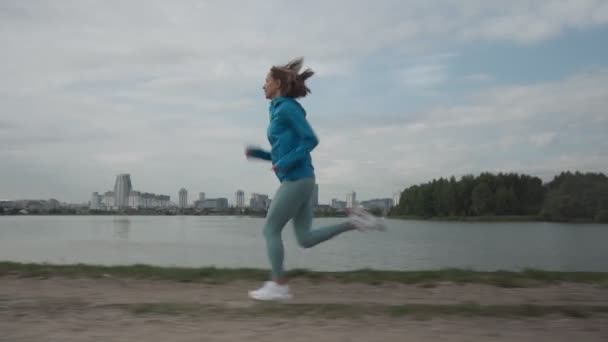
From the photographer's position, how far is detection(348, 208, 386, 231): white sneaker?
588cm

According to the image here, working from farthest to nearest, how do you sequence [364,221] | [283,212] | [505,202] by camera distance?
[505,202] → [364,221] → [283,212]

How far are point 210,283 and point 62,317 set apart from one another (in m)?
2.13

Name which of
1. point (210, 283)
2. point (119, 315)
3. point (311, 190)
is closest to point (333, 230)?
point (311, 190)

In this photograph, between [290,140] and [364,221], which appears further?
[364,221]

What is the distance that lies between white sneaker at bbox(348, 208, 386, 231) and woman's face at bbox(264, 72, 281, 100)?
1.48 meters

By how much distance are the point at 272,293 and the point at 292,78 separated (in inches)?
82.7

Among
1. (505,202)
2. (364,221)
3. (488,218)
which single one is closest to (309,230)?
(364,221)

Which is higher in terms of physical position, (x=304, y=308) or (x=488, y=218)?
(x=304, y=308)

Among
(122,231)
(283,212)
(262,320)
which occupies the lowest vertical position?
(122,231)

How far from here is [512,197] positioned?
82.3 metres

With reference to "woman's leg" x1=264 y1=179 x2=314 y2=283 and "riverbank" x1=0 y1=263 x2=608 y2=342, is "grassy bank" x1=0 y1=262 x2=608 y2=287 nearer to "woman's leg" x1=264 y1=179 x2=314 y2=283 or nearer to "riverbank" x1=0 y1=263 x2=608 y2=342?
"riverbank" x1=0 y1=263 x2=608 y2=342

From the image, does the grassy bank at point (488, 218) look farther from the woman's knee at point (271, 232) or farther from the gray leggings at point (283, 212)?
the woman's knee at point (271, 232)

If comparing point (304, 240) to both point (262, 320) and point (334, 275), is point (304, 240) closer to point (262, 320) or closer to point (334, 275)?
point (334, 275)

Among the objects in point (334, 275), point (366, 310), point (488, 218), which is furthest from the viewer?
point (488, 218)
